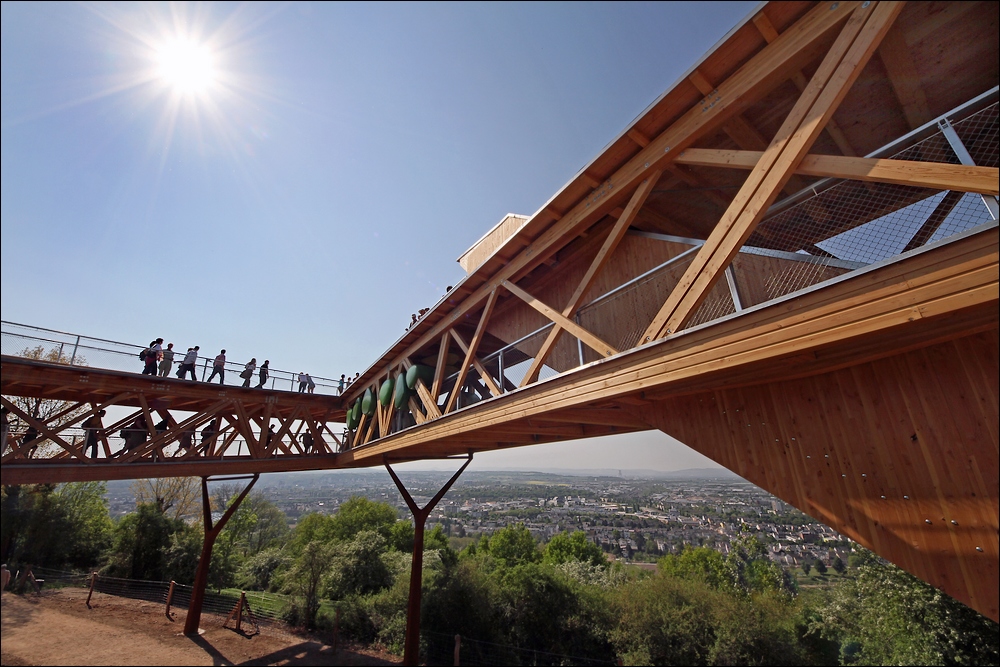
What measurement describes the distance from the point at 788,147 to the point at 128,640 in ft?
49.3

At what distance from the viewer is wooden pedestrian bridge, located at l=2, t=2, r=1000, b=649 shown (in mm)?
2566

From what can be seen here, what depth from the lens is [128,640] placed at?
350 inches

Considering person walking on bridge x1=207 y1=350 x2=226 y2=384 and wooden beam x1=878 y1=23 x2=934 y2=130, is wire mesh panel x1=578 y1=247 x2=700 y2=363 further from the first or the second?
person walking on bridge x1=207 y1=350 x2=226 y2=384

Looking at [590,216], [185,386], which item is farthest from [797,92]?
[185,386]

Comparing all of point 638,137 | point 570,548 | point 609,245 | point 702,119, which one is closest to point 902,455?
point 609,245

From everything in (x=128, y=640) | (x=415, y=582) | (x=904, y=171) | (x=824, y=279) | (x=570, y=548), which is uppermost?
(x=904, y=171)

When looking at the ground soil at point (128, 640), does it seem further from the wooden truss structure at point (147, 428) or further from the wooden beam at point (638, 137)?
the wooden beam at point (638, 137)

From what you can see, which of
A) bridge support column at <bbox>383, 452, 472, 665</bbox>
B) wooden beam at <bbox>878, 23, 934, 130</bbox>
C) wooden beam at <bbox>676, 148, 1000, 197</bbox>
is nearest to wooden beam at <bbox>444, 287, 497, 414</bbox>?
wooden beam at <bbox>676, 148, 1000, 197</bbox>

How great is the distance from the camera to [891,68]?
11.6 ft

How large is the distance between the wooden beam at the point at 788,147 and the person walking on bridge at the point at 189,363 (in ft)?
44.4

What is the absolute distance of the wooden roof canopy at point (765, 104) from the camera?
3.26 m

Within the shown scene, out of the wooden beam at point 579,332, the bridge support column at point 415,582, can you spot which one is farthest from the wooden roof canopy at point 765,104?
the bridge support column at point 415,582

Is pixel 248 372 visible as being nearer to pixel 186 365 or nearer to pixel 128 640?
pixel 186 365

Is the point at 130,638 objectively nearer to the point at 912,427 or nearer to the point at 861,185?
the point at 912,427
